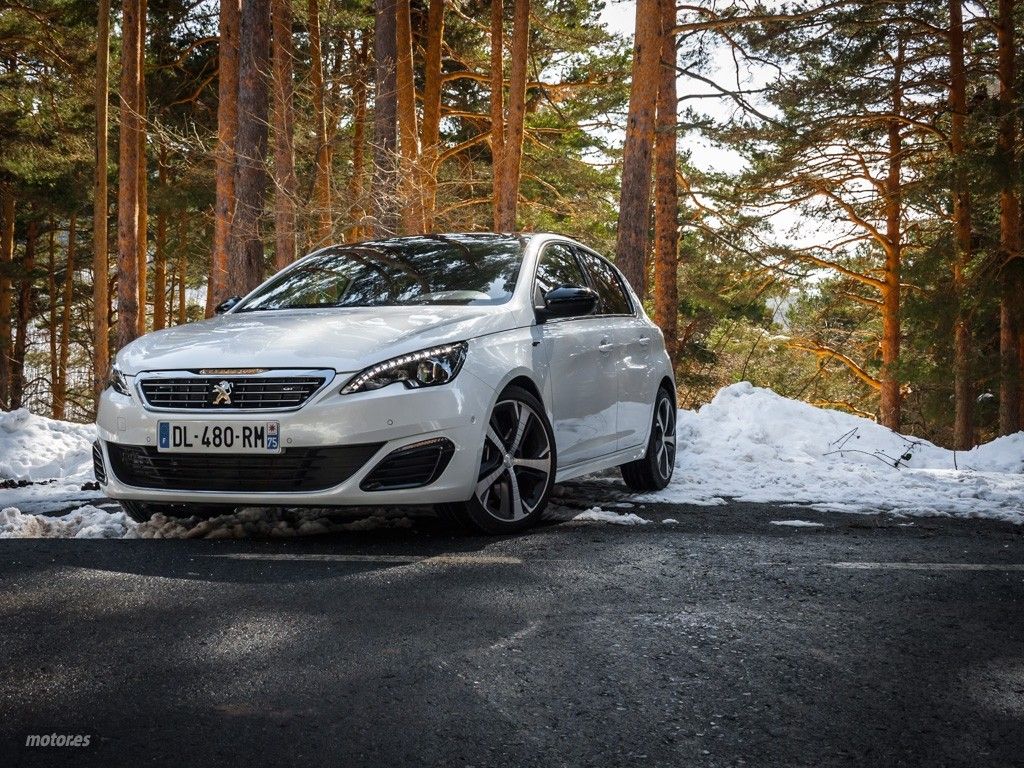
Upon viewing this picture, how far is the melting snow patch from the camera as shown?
6.58 m

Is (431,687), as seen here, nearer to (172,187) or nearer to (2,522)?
(2,522)

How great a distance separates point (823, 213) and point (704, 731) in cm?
2320

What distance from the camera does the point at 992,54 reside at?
1964 centimetres

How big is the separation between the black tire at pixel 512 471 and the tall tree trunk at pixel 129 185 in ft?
51.4

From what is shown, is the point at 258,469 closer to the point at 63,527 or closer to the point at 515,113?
the point at 63,527

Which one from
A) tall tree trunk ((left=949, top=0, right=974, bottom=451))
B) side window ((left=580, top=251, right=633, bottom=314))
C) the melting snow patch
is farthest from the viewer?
tall tree trunk ((left=949, top=0, right=974, bottom=451))

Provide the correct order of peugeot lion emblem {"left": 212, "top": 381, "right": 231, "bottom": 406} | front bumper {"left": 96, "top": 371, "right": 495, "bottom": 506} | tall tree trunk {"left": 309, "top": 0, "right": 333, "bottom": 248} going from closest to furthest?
front bumper {"left": 96, "top": 371, "right": 495, "bottom": 506}
peugeot lion emblem {"left": 212, "top": 381, "right": 231, "bottom": 406}
tall tree trunk {"left": 309, "top": 0, "right": 333, "bottom": 248}

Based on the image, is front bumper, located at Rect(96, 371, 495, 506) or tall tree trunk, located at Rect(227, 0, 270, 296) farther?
tall tree trunk, located at Rect(227, 0, 270, 296)

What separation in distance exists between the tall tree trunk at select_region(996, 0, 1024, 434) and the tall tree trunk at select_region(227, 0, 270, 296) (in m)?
10.8

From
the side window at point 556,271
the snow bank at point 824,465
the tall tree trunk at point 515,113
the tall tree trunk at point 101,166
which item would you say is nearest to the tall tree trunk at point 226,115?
the tall tree trunk at point 101,166

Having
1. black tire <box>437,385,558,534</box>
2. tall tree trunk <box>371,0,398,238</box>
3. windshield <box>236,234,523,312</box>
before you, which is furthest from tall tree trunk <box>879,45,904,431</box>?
black tire <box>437,385,558,534</box>

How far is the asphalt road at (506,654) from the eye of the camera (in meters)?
2.84

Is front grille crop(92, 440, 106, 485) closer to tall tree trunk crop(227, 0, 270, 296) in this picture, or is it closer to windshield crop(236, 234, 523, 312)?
windshield crop(236, 234, 523, 312)

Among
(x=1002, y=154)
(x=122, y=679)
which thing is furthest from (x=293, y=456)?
(x=1002, y=154)
